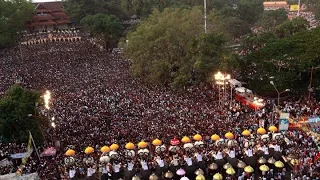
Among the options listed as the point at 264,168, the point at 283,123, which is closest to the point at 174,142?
the point at 264,168

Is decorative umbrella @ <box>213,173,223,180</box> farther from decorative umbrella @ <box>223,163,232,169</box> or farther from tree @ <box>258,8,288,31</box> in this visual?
tree @ <box>258,8,288,31</box>

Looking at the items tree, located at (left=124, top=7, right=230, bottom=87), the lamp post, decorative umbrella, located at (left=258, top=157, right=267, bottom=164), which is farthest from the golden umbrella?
tree, located at (left=124, top=7, right=230, bottom=87)

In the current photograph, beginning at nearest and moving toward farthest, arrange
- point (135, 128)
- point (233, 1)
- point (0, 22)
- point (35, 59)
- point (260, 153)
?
point (260, 153) → point (135, 128) → point (35, 59) → point (0, 22) → point (233, 1)

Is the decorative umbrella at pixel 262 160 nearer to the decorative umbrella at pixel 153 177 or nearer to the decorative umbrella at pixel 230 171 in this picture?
the decorative umbrella at pixel 230 171

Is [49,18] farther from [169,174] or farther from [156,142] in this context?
[169,174]

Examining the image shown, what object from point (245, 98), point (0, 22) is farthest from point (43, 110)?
point (0, 22)

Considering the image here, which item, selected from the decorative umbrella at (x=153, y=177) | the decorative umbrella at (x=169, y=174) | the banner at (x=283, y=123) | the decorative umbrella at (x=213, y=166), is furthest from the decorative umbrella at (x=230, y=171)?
the banner at (x=283, y=123)

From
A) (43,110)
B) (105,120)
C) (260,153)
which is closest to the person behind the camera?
(260,153)

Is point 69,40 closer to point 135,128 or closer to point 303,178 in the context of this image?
point 135,128
